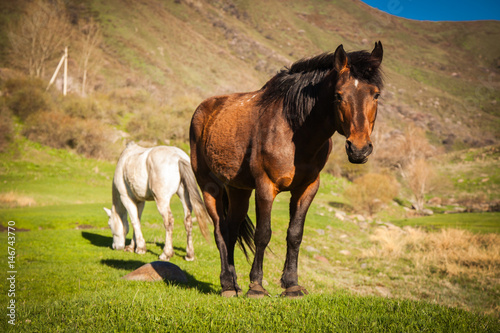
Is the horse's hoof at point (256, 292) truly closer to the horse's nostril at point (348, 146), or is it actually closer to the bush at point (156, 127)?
the horse's nostril at point (348, 146)

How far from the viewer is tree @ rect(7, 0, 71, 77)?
50719 millimetres

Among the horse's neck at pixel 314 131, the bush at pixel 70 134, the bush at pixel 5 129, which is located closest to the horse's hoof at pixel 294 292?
the horse's neck at pixel 314 131

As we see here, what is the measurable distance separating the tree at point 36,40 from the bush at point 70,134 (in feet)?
50.0

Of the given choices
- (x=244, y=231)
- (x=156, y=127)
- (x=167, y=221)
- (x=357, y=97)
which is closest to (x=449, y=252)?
(x=167, y=221)

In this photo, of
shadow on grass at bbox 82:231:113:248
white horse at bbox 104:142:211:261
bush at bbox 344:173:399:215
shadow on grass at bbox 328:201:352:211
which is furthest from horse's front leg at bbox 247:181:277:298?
shadow on grass at bbox 328:201:352:211

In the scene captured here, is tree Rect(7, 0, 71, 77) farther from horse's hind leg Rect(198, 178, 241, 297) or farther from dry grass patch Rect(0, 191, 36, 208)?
horse's hind leg Rect(198, 178, 241, 297)

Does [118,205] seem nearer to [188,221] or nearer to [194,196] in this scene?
[188,221]

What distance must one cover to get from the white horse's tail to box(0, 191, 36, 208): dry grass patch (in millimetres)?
19183

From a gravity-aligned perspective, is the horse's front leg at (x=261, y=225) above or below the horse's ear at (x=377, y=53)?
below

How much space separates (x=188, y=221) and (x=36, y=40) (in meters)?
56.6

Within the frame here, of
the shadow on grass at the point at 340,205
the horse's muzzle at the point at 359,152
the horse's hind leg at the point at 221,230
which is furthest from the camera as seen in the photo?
the shadow on grass at the point at 340,205

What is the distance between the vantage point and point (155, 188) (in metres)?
10.2

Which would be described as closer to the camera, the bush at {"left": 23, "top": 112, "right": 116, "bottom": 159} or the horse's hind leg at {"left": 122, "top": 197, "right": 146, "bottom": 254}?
the horse's hind leg at {"left": 122, "top": 197, "right": 146, "bottom": 254}

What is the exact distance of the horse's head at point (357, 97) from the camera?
3.34 m
